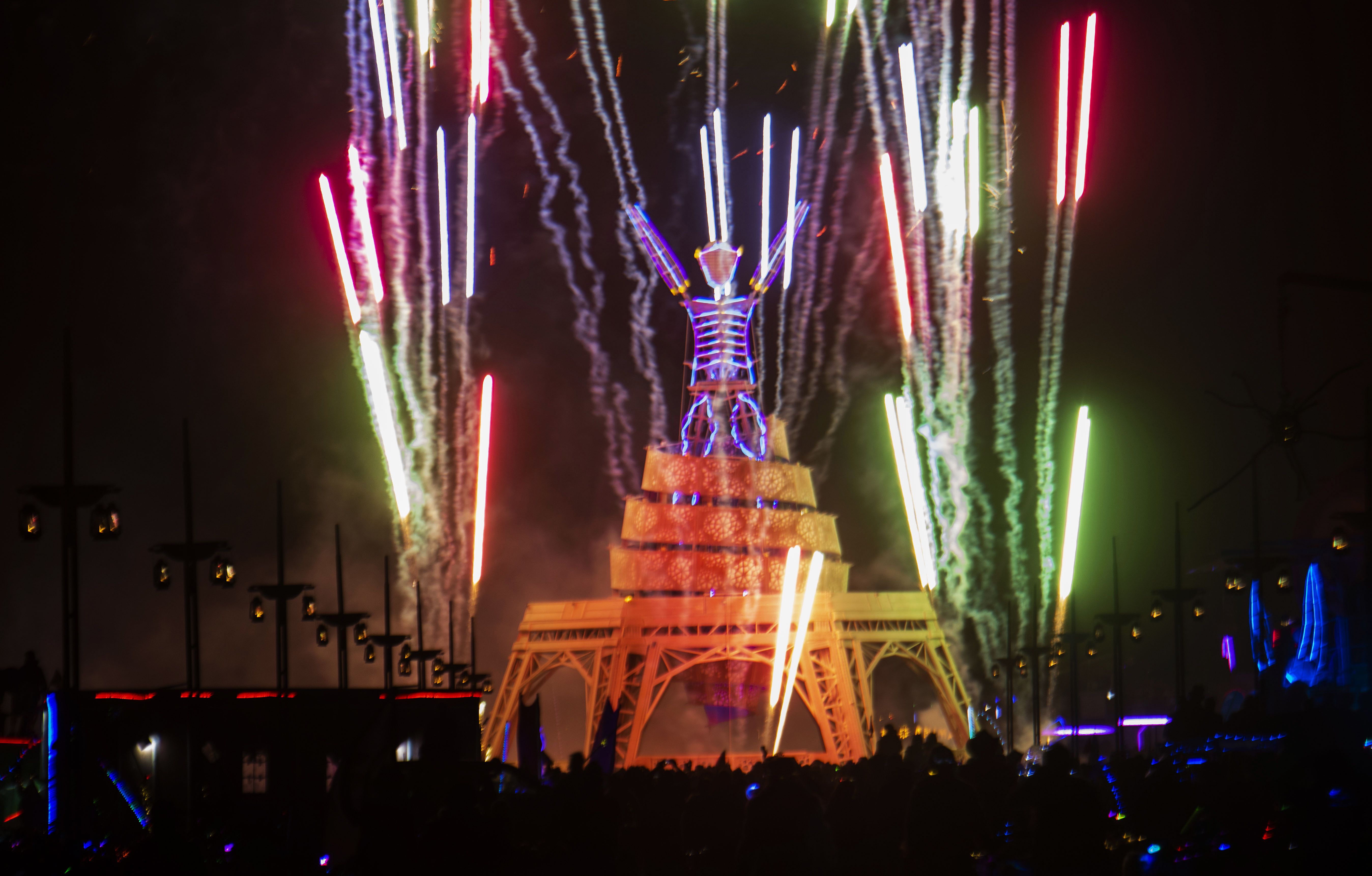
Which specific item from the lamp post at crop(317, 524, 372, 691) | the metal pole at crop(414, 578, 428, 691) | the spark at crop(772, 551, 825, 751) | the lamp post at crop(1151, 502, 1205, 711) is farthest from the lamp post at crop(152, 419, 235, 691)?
the spark at crop(772, 551, 825, 751)

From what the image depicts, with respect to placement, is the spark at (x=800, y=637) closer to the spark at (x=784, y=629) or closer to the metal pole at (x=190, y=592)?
the spark at (x=784, y=629)

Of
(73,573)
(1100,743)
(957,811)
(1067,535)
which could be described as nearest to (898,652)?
(1100,743)

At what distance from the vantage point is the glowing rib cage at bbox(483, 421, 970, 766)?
5472 centimetres

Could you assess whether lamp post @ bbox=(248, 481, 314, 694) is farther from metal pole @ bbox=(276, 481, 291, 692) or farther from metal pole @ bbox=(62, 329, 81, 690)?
metal pole @ bbox=(62, 329, 81, 690)

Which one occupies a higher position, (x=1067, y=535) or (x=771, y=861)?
(x=1067, y=535)

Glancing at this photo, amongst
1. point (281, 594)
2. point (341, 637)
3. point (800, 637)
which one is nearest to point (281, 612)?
point (281, 594)

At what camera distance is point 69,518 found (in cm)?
Answer: 1695

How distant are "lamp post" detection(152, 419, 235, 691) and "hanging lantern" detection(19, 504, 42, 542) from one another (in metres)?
2.53

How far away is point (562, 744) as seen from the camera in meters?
64.2

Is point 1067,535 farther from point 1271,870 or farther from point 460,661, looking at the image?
point 460,661

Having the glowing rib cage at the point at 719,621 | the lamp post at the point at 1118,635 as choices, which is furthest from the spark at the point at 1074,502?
the glowing rib cage at the point at 719,621

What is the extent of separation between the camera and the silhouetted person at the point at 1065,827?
9367 mm

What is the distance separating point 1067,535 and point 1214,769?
20.0m

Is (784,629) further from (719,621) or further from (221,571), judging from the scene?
(221,571)
